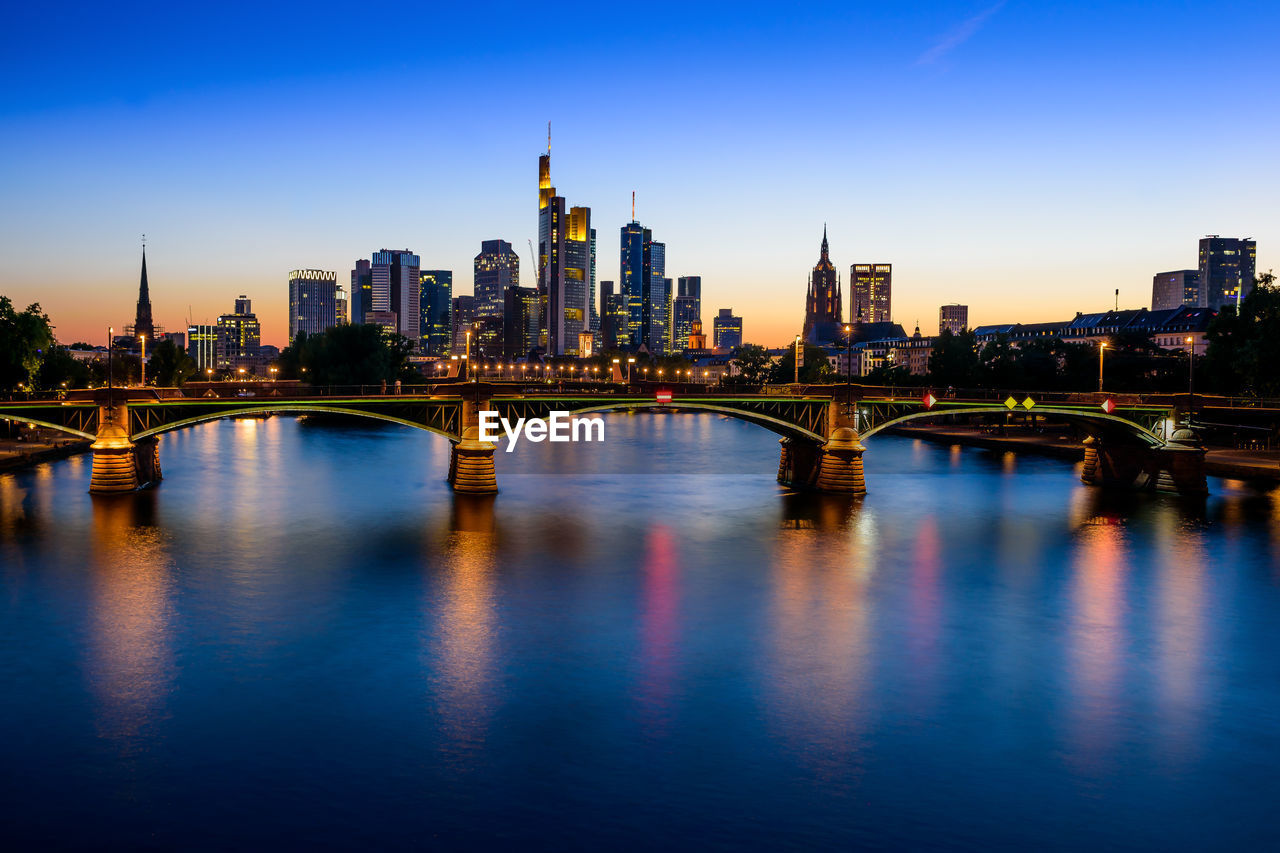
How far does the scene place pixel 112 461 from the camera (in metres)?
63.5

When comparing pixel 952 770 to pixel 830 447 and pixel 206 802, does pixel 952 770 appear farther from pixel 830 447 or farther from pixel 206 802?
pixel 830 447

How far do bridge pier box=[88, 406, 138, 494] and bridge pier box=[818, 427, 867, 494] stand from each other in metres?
46.3

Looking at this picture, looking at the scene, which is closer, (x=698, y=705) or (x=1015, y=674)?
(x=698, y=705)

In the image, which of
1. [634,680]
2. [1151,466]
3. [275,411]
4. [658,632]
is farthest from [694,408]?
[634,680]

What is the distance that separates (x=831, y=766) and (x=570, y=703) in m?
7.52

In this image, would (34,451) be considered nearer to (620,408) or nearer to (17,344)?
(17,344)

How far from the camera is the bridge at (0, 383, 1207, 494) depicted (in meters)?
61.5

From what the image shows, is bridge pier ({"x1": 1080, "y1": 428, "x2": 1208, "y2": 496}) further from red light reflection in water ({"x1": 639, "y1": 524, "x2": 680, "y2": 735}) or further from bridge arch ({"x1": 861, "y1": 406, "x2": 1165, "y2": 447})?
red light reflection in water ({"x1": 639, "y1": 524, "x2": 680, "y2": 735})

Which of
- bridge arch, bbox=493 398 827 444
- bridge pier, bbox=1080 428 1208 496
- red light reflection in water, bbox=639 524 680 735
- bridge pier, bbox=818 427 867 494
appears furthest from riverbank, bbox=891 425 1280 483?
red light reflection in water, bbox=639 524 680 735

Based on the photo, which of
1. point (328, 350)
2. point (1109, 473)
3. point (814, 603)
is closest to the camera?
point (814, 603)

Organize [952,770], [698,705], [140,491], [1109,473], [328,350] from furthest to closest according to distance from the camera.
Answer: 1. [328,350]
2. [1109,473]
3. [140,491]
4. [698,705]
5. [952,770]

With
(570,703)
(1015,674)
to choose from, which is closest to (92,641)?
(570,703)

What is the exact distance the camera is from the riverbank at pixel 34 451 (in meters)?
79.6

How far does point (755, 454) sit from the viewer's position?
10812 centimetres
